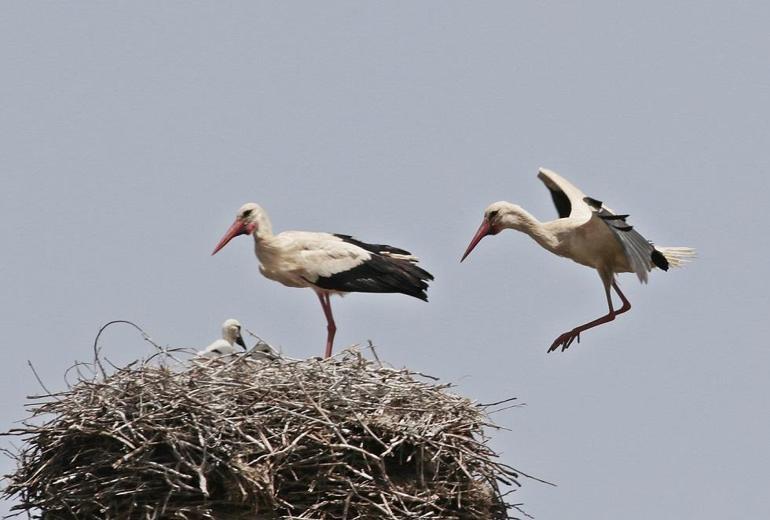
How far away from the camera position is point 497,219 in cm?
1258

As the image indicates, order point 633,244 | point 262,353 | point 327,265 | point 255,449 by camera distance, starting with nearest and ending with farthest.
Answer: point 255,449
point 262,353
point 633,244
point 327,265

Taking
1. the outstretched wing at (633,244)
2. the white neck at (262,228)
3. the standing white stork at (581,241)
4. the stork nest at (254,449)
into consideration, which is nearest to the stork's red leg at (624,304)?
the standing white stork at (581,241)

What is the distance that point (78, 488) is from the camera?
920cm

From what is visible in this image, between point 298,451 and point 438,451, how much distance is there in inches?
30.0

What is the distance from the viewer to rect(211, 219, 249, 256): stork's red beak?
12352 mm

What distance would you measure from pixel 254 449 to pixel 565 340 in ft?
12.8

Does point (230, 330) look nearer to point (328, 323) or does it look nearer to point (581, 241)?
point (328, 323)

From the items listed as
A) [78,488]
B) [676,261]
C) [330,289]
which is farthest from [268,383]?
[676,261]

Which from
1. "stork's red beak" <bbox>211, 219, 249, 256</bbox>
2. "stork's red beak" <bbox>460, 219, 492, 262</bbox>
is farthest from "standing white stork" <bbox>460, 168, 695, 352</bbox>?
"stork's red beak" <bbox>211, 219, 249, 256</bbox>

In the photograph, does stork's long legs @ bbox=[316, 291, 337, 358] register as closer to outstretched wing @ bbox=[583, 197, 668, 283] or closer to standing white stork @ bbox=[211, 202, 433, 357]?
standing white stork @ bbox=[211, 202, 433, 357]

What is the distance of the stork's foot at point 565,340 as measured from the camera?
12398mm

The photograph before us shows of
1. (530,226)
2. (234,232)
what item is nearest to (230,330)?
(234,232)

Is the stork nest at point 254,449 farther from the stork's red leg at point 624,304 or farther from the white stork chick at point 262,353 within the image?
the stork's red leg at point 624,304

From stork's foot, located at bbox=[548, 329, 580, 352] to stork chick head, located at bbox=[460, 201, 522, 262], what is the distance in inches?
32.8
